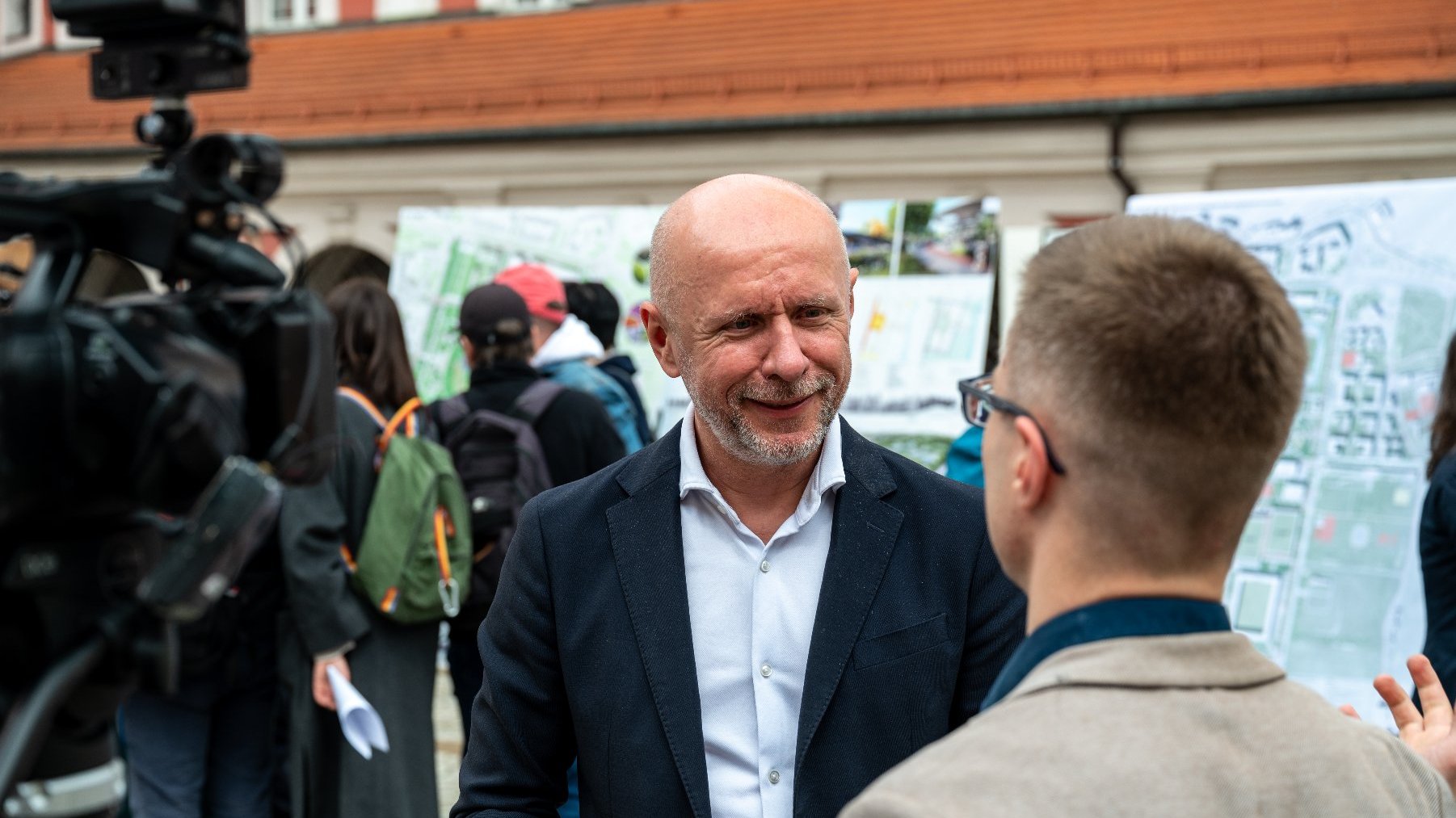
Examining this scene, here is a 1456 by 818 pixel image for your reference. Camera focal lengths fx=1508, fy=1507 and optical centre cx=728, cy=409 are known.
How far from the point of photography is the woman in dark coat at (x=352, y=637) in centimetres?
432

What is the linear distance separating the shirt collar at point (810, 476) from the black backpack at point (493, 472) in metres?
2.50

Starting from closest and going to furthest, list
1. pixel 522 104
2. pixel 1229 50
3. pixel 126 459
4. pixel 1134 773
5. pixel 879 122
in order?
1. pixel 1134 773
2. pixel 126 459
3. pixel 1229 50
4. pixel 879 122
5. pixel 522 104

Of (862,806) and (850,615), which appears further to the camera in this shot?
(850,615)

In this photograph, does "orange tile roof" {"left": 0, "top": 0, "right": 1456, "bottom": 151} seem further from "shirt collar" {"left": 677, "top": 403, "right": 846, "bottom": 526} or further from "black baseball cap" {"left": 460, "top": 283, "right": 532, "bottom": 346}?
"shirt collar" {"left": 677, "top": 403, "right": 846, "bottom": 526}

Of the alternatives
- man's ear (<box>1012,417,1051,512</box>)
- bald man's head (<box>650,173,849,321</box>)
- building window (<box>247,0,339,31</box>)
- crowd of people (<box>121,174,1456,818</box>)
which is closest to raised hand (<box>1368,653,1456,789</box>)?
crowd of people (<box>121,174,1456,818</box>)

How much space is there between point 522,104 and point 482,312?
1049cm

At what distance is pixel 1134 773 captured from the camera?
132cm

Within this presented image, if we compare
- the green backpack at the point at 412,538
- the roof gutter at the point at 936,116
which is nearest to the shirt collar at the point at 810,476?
the green backpack at the point at 412,538

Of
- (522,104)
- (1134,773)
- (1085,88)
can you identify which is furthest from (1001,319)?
(522,104)

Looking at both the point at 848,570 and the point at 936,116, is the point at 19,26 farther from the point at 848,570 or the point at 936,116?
the point at 848,570

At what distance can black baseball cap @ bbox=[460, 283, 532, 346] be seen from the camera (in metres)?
5.30

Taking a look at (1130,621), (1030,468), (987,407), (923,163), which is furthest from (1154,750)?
(923,163)

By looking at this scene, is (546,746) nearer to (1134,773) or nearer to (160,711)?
(1134,773)

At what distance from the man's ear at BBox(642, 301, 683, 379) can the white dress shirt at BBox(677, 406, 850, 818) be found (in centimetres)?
18
